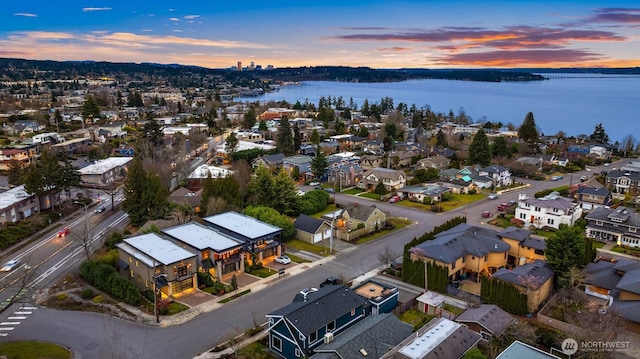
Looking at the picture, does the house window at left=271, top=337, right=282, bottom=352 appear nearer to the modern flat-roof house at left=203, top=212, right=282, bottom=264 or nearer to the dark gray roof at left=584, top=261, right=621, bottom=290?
the modern flat-roof house at left=203, top=212, right=282, bottom=264

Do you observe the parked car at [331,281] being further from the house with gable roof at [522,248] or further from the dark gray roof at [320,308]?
the house with gable roof at [522,248]

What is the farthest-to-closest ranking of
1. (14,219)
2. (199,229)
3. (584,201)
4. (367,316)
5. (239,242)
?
1. (584,201)
2. (14,219)
3. (199,229)
4. (239,242)
5. (367,316)

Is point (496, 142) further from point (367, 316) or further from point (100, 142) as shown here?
point (100, 142)

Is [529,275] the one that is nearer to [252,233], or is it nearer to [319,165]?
[252,233]

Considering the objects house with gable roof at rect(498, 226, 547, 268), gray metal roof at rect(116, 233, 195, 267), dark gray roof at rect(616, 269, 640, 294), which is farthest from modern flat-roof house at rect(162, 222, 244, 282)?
dark gray roof at rect(616, 269, 640, 294)

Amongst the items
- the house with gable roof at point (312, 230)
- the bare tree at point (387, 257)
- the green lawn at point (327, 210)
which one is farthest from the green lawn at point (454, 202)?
the house with gable roof at point (312, 230)

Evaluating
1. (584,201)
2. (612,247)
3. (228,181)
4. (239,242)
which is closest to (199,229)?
(239,242)
